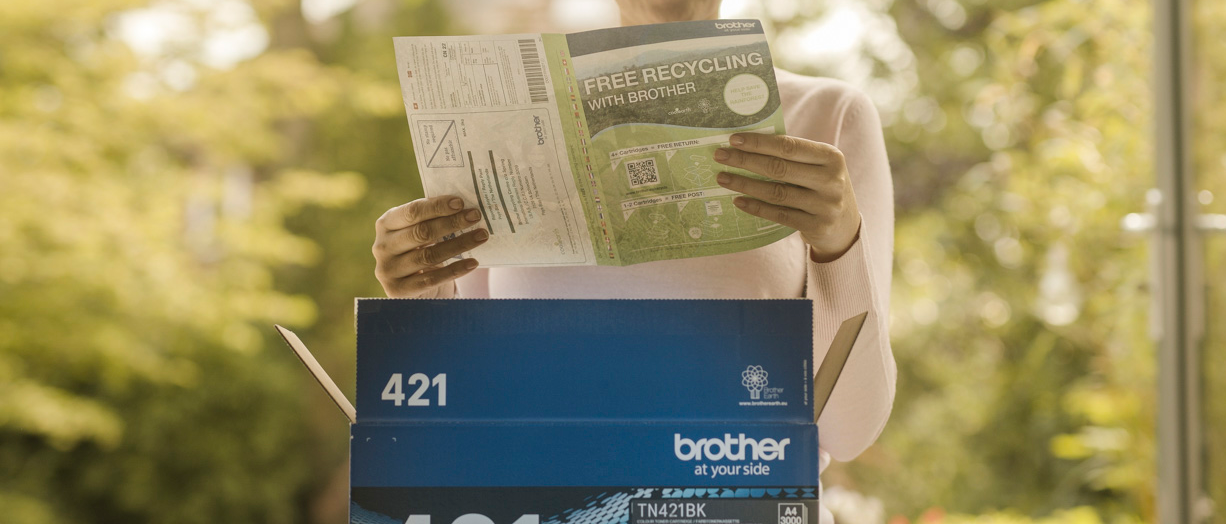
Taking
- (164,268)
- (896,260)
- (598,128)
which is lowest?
(598,128)

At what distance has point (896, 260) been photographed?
199 inches

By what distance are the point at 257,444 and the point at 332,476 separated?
0.74 meters

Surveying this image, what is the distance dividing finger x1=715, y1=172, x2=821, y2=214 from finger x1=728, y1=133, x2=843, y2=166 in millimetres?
24

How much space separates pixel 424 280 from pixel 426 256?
3cm

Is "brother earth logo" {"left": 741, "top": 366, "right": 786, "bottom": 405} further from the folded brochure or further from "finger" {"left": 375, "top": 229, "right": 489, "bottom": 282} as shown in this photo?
"finger" {"left": 375, "top": 229, "right": 489, "bottom": 282}

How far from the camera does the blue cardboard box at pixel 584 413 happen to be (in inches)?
23.5

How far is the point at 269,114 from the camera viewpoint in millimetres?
4469

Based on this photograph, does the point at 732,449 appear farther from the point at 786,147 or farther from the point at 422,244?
the point at 422,244

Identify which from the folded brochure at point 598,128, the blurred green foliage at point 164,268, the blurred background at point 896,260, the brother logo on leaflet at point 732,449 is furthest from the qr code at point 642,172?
the blurred green foliage at point 164,268

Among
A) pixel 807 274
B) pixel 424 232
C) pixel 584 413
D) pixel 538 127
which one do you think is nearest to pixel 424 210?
pixel 424 232

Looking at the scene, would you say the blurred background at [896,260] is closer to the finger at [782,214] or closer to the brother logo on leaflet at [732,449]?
the finger at [782,214]

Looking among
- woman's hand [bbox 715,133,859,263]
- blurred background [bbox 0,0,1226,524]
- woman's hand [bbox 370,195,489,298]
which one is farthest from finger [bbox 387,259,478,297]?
blurred background [bbox 0,0,1226,524]

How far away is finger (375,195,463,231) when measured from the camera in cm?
76

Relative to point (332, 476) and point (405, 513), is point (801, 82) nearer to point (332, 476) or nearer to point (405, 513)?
point (405, 513)
